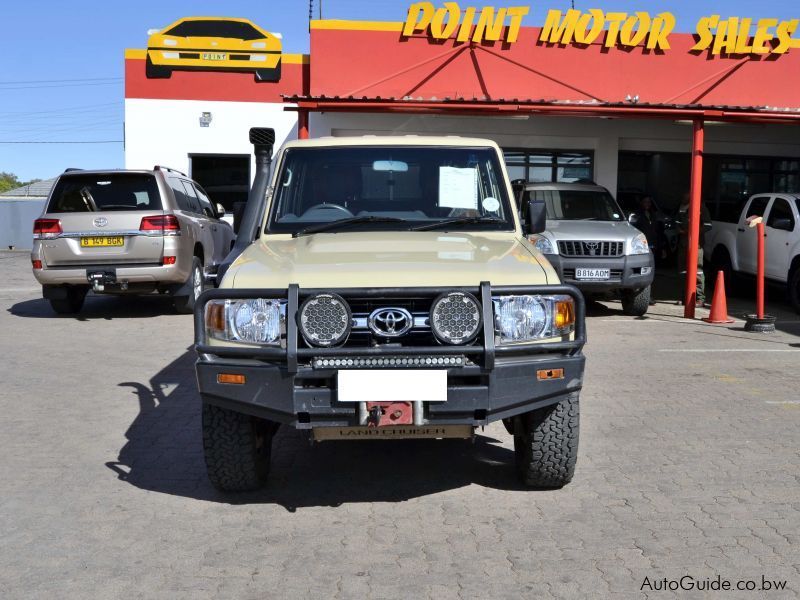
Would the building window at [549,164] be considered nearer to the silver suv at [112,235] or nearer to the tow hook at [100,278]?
the silver suv at [112,235]

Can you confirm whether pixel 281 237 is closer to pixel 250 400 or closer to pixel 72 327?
pixel 250 400

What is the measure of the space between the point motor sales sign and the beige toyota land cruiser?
13211mm

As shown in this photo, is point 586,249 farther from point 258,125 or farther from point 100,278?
point 258,125

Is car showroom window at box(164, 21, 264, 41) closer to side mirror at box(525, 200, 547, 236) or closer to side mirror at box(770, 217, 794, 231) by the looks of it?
side mirror at box(770, 217, 794, 231)

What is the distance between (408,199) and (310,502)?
1.95m

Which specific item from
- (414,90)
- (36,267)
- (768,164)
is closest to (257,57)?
(414,90)

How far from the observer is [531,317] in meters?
4.53

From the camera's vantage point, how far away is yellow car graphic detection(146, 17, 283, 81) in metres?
18.3

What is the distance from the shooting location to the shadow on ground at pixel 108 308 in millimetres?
13039

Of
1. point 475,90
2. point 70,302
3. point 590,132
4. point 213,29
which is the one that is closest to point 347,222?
point 70,302

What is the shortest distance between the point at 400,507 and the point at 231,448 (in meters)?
0.92

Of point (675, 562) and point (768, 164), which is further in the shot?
point (768, 164)

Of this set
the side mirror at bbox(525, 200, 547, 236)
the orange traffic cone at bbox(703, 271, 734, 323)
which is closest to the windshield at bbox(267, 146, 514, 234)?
the side mirror at bbox(525, 200, 547, 236)

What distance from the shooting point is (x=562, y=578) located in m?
3.96
